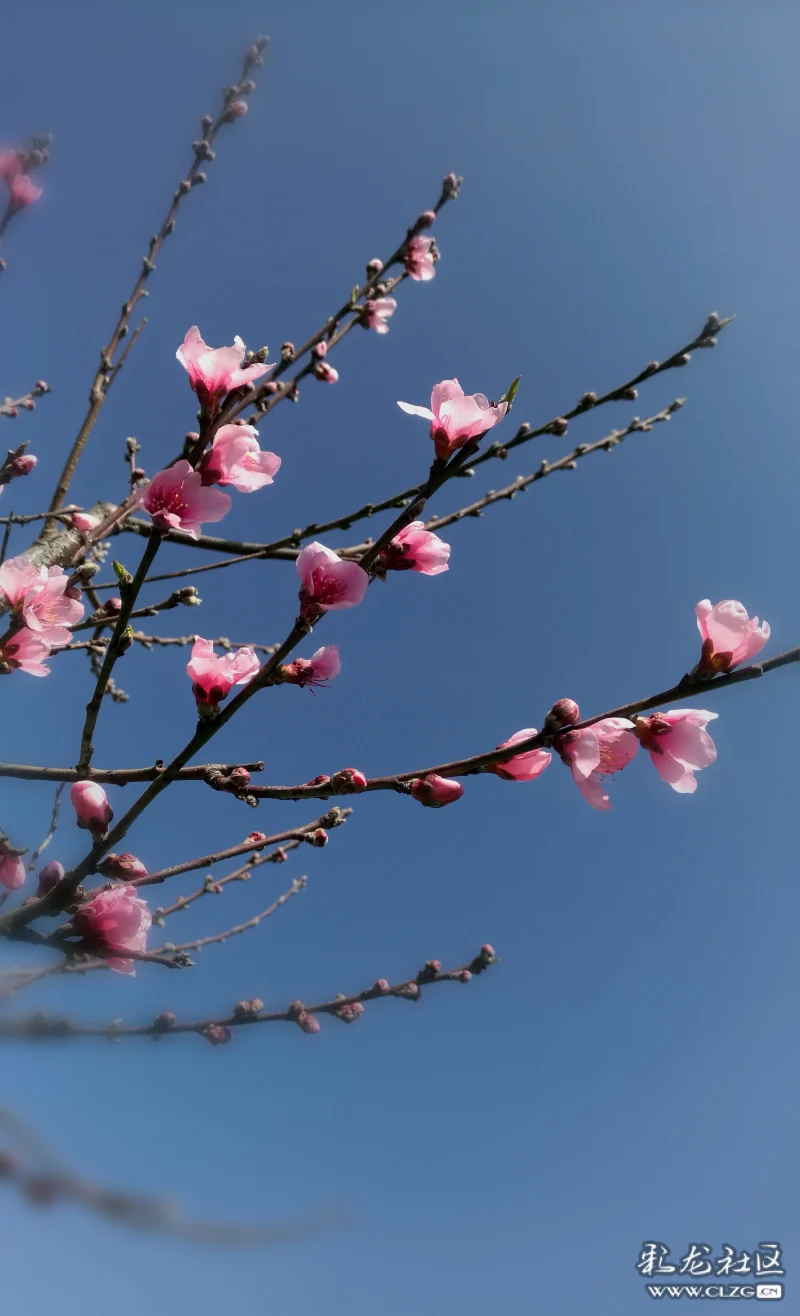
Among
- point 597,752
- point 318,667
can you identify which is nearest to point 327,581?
point 318,667

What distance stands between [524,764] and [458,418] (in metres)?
0.76

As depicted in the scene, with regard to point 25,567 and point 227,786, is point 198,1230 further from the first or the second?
point 25,567

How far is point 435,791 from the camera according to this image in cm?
152

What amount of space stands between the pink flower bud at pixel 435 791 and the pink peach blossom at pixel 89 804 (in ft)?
2.42

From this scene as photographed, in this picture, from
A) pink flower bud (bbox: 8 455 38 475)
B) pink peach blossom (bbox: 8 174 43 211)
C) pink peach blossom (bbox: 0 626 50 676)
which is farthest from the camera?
pink peach blossom (bbox: 8 174 43 211)

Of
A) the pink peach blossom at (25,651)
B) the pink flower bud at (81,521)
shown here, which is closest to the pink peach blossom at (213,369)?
the pink peach blossom at (25,651)

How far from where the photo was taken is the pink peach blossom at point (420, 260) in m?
3.58

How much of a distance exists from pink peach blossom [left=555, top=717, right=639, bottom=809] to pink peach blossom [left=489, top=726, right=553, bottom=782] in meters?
0.08

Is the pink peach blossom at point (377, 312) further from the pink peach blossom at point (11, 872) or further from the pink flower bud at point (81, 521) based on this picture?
the pink peach blossom at point (11, 872)

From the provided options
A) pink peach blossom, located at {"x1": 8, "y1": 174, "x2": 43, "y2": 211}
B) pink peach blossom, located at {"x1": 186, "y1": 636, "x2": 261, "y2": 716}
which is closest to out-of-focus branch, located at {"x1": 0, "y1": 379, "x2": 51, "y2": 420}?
pink peach blossom, located at {"x1": 8, "y1": 174, "x2": 43, "y2": 211}

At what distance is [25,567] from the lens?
6.37 feet

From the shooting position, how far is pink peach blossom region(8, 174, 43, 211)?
3.34 meters

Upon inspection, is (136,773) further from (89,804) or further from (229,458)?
(229,458)

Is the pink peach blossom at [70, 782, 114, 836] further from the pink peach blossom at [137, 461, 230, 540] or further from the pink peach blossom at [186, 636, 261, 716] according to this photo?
the pink peach blossom at [137, 461, 230, 540]
